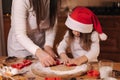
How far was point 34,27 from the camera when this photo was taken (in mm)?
1930

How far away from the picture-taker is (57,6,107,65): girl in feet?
6.07

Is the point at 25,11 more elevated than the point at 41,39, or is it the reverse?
the point at 25,11

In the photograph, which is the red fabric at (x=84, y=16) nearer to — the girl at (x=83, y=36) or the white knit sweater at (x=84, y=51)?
the girl at (x=83, y=36)

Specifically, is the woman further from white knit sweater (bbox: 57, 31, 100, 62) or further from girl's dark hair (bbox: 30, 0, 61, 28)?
white knit sweater (bbox: 57, 31, 100, 62)

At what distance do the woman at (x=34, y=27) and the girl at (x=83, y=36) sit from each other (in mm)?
114

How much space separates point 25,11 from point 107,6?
6.94 feet

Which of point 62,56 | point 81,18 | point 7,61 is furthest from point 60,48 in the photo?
point 7,61

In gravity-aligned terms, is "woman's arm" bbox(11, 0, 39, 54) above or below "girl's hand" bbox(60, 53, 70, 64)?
above

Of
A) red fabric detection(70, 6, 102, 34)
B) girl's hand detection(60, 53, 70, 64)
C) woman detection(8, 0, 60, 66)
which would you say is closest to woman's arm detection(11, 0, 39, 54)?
woman detection(8, 0, 60, 66)

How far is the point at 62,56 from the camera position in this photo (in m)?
1.84

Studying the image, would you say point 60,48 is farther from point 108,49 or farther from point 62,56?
point 108,49

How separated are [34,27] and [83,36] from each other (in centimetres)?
35

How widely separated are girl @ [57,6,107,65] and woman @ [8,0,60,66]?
4.5 inches

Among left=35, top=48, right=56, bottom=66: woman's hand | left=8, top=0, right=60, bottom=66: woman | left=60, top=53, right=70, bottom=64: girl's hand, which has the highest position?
left=8, top=0, right=60, bottom=66: woman
